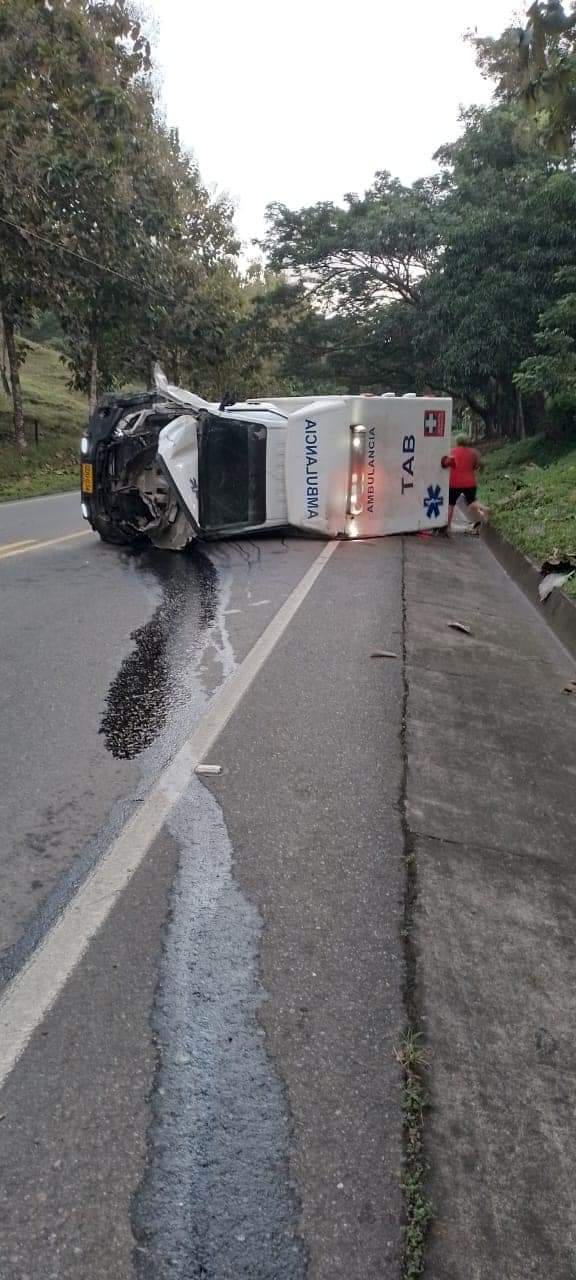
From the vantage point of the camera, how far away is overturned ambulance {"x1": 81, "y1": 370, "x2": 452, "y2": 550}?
11398mm

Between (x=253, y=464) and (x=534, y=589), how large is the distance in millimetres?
3904

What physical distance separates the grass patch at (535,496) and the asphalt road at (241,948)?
4.46 metres

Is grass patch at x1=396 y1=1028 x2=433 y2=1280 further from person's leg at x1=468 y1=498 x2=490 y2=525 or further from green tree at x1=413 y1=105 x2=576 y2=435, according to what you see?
green tree at x1=413 y1=105 x2=576 y2=435

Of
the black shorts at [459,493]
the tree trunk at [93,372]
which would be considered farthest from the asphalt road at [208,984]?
the tree trunk at [93,372]

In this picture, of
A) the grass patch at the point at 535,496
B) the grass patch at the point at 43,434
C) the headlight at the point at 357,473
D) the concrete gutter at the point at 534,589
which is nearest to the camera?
the concrete gutter at the point at 534,589

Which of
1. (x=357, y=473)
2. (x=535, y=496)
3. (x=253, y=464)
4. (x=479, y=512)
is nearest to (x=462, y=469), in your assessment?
(x=357, y=473)

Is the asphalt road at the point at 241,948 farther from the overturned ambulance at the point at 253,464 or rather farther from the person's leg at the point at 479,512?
the person's leg at the point at 479,512

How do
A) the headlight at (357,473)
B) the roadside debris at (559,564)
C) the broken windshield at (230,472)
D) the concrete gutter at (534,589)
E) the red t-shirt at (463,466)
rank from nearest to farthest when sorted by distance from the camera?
the concrete gutter at (534,589) → the roadside debris at (559,564) → the broken windshield at (230,472) → the headlight at (357,473) → the red t-shirt at (463,466)

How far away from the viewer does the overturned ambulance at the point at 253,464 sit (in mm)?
11398

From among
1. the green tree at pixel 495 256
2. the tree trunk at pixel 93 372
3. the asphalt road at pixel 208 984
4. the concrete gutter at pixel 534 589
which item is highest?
the green tree at pixel 495 256

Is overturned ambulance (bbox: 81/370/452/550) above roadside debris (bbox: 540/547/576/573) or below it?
above

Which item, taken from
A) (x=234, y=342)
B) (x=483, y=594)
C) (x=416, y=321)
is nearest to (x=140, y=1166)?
(x=483, y=594)

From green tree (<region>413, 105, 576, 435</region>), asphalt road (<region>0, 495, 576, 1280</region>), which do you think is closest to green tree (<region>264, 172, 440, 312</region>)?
green tree (<region>413, 105, 576, 435</region>)

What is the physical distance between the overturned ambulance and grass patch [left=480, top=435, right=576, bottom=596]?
185 centimetres
